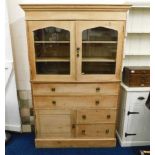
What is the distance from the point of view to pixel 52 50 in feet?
7.24

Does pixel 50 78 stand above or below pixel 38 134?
above

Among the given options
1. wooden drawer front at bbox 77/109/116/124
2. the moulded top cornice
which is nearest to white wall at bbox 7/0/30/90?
the moulded top cornice

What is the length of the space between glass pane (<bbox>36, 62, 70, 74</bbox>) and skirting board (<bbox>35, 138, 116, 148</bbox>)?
88 centimetres

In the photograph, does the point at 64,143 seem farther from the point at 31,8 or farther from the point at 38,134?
the point at 31,8

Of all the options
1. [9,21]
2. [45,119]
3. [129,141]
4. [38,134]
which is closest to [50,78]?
[45,119]

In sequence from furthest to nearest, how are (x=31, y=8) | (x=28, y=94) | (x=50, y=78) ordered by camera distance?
(x=28, y=94), (x=50, y=78), (x=31, y=8)

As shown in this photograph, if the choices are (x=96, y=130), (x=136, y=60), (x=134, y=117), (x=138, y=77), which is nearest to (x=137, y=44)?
(x=136, y=60)

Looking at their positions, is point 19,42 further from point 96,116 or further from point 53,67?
point 96,116

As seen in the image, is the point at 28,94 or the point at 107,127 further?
the point at 28,94

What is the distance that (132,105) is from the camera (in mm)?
2297

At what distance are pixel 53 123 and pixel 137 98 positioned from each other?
107cm

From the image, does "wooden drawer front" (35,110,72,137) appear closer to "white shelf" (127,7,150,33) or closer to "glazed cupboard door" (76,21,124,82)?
"glazed cupboard door" (76,21,124,82)

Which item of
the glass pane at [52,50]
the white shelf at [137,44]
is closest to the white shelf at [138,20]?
the white shelf at [137,44]
